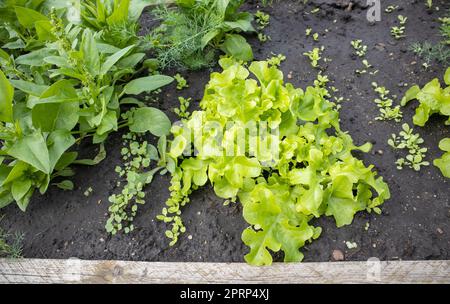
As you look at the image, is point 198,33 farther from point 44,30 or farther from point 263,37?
point 44,30

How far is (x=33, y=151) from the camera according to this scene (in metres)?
1.40

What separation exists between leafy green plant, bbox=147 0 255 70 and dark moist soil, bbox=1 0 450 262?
0.10 m

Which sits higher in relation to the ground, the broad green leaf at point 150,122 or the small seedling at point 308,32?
the small seedling at point 308,32

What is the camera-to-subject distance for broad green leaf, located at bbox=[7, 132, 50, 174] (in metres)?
1.37

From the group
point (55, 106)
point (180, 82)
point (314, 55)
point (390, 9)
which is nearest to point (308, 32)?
point (314, 55)

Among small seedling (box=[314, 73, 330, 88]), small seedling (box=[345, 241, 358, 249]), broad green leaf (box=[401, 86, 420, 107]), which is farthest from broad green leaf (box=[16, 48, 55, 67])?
broad green leaf (box=[401, 86, 420, 107])

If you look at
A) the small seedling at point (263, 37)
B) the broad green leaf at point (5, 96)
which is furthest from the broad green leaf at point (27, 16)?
the small seedling at point (263, 37)

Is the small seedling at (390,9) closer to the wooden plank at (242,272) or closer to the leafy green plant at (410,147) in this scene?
the leafy green plant at (410,147)

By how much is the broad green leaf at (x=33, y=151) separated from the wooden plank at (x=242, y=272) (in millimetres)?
344

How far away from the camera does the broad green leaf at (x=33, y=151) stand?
1370 mm

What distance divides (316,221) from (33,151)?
1.03 meters

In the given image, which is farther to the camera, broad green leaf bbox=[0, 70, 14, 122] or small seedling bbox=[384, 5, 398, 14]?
small seedling bbox=[384, 5, 398, 14]

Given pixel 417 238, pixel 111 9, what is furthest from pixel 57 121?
pixel 417 238

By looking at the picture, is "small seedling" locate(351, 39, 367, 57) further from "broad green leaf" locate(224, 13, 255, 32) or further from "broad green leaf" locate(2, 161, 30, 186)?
"broad green leaf" locate(2, 161, 30, 186)
